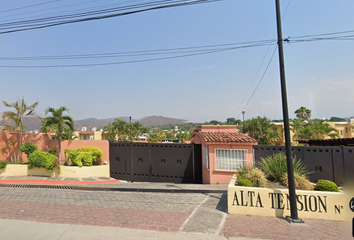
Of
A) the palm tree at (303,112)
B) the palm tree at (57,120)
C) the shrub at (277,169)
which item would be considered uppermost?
the palm tree at (303,112)

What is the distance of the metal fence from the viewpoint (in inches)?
351

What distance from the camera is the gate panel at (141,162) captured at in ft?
39.2

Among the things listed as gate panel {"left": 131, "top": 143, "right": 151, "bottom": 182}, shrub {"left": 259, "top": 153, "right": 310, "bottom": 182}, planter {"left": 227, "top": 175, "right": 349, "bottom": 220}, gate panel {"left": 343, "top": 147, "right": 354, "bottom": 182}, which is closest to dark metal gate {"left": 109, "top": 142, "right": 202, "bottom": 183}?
gate panel {"left": 131, "top": 143, "right": 151, "bottom": 182}

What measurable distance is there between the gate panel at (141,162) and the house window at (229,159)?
14.4 feet

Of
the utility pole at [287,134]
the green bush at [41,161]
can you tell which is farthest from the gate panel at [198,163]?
the green bush at [41,161]

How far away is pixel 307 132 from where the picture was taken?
102ft

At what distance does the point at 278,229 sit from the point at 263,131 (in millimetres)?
28699

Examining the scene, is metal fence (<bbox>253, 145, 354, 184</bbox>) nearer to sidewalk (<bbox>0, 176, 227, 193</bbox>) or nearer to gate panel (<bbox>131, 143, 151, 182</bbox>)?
sidewalk (<bbox>0, 176, 227, 193</bbox>)

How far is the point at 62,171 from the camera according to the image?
12.6m

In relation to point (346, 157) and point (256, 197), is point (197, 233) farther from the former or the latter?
point (346, 157)

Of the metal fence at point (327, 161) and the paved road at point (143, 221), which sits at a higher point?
the metal fence at point (327, 161)

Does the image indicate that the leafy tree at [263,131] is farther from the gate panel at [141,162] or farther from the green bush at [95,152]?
the green bush at [95,152]

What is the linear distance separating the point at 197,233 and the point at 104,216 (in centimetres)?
280

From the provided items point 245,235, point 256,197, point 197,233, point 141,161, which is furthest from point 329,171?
point 141,161
